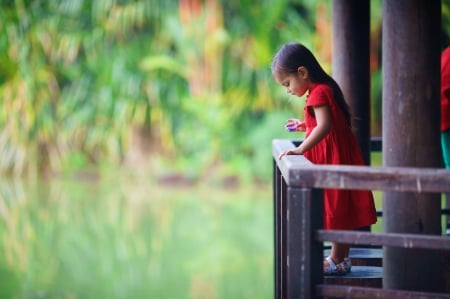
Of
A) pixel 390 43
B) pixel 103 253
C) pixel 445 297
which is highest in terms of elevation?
pixel 390 43

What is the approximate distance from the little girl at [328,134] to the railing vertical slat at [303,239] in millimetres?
523

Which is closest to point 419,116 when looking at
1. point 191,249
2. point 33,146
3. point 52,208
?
point 191,249

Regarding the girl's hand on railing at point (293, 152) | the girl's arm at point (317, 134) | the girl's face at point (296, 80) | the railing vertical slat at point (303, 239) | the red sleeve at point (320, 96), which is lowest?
the railing vertical slat at point (303, 239)

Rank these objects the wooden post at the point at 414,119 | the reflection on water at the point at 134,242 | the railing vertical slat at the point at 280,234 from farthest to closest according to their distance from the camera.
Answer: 1. the reflection on water at the point at 134,242
2. the railing vertical slat at the point at 280,234
3. the wooden post at the point at 414,119

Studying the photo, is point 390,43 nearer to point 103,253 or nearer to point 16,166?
point 103,253

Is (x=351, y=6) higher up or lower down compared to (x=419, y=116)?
higher up

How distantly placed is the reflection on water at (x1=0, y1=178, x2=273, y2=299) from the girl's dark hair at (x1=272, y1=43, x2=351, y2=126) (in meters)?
4.26

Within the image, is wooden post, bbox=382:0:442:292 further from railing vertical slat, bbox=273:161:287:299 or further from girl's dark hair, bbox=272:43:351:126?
railing vertical slat, bbox=273:161:287:299

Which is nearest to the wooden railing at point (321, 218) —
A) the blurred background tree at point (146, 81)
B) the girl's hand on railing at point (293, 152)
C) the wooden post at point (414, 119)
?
the wooden post at point (414, 119)

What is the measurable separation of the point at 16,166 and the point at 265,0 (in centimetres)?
459

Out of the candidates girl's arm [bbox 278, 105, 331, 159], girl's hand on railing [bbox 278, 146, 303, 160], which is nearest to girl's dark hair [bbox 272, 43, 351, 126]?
girl's arm [bbox 278, 105, 331, 159]

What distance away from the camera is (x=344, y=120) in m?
3.99

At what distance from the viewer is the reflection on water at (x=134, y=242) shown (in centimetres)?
846

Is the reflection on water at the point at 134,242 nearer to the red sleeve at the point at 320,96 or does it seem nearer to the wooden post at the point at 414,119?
the red sleeve at the point at 320,96
